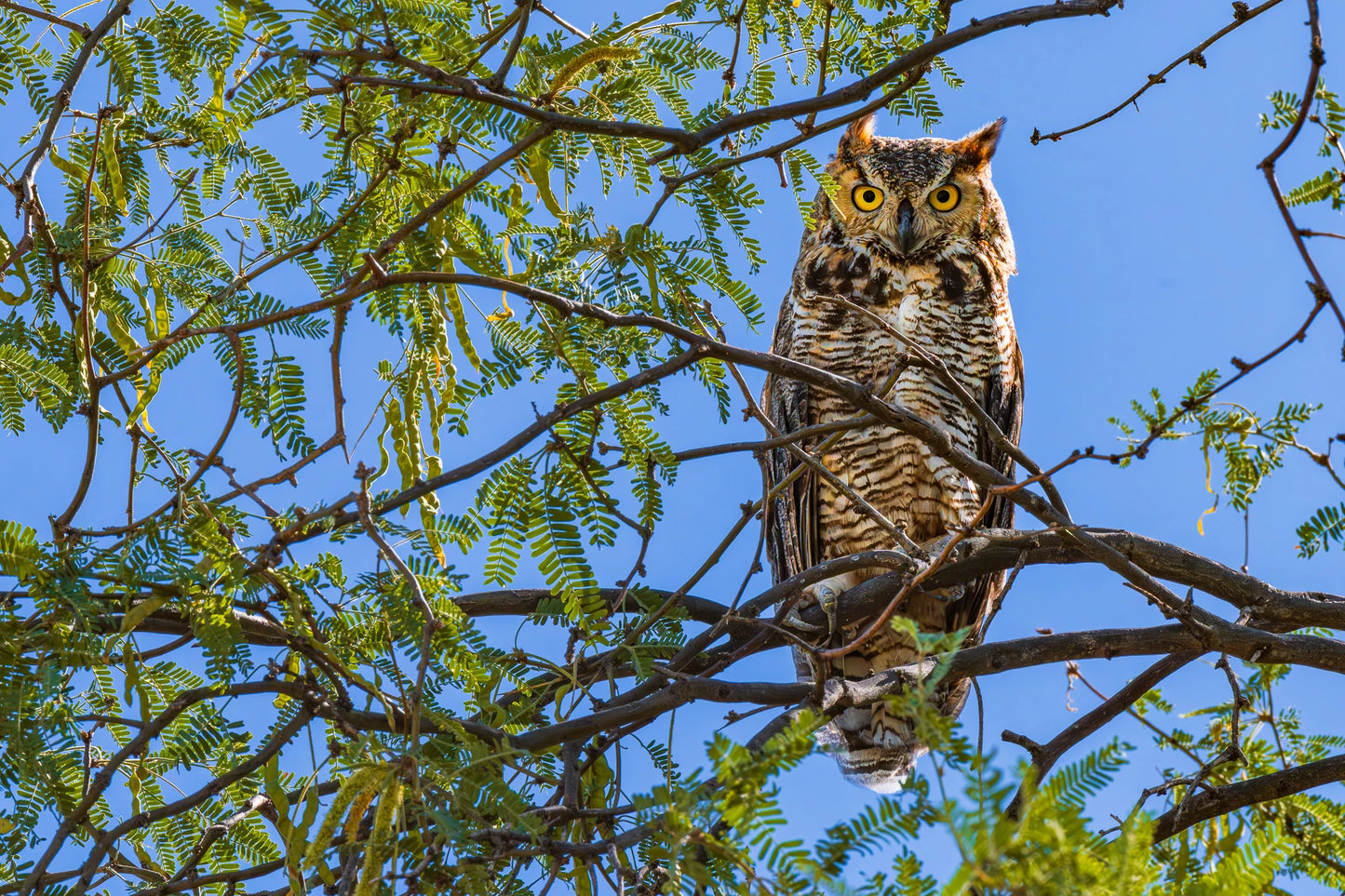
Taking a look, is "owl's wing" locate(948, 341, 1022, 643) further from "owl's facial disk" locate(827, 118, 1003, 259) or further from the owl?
"owl's facial disk" locate(827, 118, 1003, 259)

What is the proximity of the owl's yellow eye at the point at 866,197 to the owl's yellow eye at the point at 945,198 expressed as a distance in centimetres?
19

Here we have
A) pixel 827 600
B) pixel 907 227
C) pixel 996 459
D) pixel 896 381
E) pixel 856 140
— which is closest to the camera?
pixel 827 600

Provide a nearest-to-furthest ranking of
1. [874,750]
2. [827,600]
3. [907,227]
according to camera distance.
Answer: [827,600]
[874,750]
[907,227]

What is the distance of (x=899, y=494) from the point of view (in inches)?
153

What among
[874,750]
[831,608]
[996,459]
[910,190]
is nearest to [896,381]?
[996,459]

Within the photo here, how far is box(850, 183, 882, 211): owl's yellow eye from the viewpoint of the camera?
423 cm

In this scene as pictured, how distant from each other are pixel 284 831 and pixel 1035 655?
4.66ft

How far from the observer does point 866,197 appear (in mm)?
4262

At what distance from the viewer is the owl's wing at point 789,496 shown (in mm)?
3932

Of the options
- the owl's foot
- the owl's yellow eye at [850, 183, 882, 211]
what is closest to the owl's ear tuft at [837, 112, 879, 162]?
the owl's yellow eye at [850, 183, 882, 211]

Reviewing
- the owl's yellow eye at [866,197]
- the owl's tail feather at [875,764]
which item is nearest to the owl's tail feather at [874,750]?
the owl's tail feather at [875,764]

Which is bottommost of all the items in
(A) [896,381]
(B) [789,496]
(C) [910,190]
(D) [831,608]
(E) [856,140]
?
(D) [831,608]

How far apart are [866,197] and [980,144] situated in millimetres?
567

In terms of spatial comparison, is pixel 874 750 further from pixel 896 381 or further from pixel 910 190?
pixel 910 190
